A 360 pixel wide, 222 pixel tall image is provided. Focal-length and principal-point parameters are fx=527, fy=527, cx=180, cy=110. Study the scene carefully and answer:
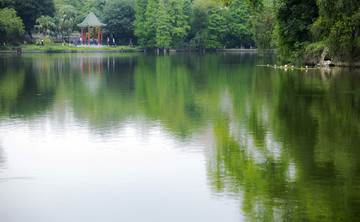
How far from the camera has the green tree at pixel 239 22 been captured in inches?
4085

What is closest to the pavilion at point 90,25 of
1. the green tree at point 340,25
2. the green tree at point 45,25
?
the green tree at point 45,25

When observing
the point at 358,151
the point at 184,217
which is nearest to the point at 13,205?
the point at 184,217

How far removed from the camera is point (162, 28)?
10050 cm

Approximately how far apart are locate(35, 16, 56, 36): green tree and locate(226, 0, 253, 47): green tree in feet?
113

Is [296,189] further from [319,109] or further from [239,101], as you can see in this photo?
[239,101]

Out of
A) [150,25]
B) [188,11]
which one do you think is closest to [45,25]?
[150,25]

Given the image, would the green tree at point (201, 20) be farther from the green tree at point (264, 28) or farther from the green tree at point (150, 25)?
the green tree at point (264, 28)

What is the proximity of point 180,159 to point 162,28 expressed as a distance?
92013 millimetres

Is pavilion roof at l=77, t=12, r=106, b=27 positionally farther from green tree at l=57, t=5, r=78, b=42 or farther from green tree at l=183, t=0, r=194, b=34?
green tree at l=183, t=0, r=194, b=34

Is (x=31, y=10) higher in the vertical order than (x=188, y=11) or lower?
lower

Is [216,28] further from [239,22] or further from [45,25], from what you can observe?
[45,25]

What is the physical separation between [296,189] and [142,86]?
1873 cm

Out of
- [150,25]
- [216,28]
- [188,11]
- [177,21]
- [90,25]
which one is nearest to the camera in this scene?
[90,25]

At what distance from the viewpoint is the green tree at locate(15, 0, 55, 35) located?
99.6 metres
